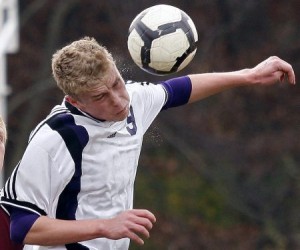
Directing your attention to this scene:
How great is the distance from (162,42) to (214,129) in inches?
402

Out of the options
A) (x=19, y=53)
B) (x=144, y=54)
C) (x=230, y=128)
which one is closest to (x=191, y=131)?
(x=230, y=128)

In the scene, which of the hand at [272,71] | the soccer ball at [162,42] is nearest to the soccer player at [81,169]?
the soccer ball at [162,42]

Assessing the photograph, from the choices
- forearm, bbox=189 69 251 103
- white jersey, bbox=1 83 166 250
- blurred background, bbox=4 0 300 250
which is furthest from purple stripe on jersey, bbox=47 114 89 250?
blurred background, bbox=4 0 300 250

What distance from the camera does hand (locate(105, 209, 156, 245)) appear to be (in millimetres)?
5242

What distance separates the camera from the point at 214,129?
1628cm

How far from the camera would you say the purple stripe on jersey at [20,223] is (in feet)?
17.7

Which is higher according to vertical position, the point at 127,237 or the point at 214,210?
the point at 127,237

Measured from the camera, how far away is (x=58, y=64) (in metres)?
5.45

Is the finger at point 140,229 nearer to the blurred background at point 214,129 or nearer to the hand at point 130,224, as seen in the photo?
the hand at point 130,224

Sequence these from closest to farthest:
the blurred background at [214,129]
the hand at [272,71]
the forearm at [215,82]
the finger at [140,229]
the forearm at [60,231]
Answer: the finger at [140,229] < the forearm at [60,231] < the hand at [272,71] < the forearm at [215,82] < the blurred background at [214,129]

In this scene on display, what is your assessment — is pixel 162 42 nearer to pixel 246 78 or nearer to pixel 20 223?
pixel 246 78

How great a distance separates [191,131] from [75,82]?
10.5 m

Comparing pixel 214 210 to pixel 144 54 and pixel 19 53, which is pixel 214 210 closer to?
pixel 19 53

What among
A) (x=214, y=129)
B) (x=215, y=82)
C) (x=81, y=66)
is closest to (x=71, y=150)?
(x=81, y=66)
